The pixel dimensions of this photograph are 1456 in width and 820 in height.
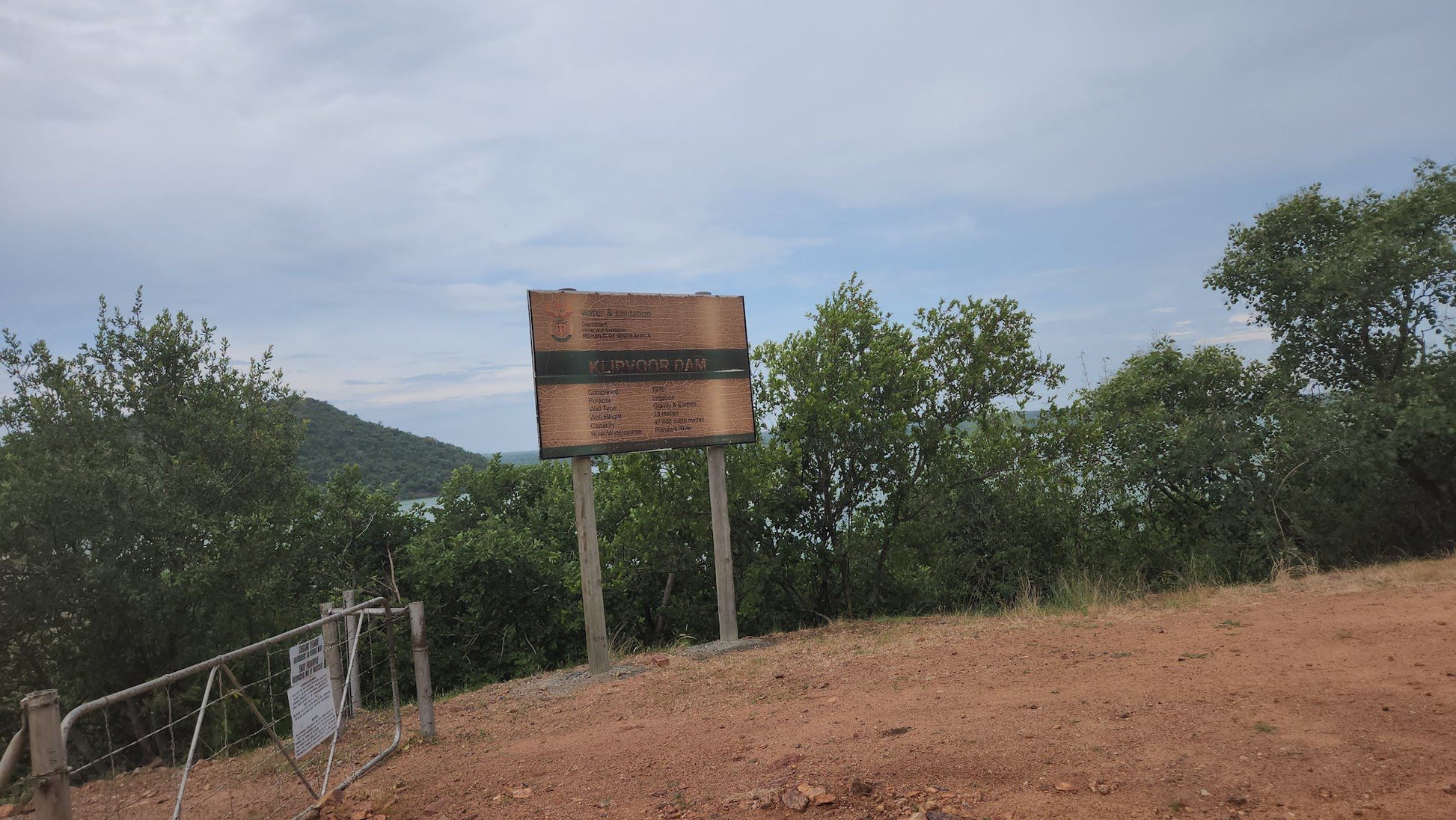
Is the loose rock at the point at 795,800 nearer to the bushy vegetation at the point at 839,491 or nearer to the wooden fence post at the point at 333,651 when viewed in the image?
the wooden fence post at the point at 333,651

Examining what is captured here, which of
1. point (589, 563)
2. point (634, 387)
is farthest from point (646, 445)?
point (589, 563)

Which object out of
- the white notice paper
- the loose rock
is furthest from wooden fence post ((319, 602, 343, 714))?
the loose rock

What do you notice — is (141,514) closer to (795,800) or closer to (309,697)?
(309,697)

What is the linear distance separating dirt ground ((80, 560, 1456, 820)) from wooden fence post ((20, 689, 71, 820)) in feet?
5.74

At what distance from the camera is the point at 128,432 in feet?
46.6

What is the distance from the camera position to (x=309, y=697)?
5.07 meters

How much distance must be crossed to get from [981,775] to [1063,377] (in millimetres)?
11359

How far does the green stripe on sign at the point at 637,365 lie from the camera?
9359 mm

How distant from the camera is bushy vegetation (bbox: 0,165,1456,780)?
1230cm

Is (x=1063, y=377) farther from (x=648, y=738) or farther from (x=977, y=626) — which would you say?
(x=648, y=738)

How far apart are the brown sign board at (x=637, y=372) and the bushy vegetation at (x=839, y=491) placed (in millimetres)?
2772

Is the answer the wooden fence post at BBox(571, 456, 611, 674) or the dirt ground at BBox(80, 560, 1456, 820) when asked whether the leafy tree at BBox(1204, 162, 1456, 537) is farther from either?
the wooden fence post at BBox(571, 456, 611, 674)

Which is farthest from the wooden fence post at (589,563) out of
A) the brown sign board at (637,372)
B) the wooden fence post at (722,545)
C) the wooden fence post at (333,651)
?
the wooden fence post at (333,651)

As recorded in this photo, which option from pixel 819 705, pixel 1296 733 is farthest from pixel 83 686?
pixel 1296 733
